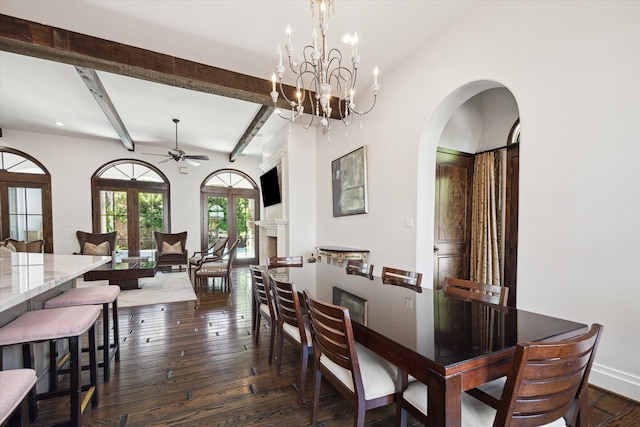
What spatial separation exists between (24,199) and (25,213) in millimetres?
314

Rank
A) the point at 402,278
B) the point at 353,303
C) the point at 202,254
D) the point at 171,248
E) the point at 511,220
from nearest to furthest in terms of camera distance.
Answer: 1. the point at 353,303
2. the point at 402,278
3. the point at 511,220
4. the point at 202,254
5. the point at 171,248

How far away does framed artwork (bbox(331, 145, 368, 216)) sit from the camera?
405 centimetres

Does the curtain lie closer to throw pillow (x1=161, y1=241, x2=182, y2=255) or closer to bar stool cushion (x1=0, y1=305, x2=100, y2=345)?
bar stool cushion (x1=0, y1=305, x2=100, y2=345)

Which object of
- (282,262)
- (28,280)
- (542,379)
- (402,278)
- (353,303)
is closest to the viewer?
(542,379)

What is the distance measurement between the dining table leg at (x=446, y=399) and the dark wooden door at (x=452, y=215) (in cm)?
290

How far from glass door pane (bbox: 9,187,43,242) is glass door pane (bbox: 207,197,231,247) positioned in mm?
3574

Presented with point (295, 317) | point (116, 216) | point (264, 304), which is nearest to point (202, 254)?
point (116, 216)

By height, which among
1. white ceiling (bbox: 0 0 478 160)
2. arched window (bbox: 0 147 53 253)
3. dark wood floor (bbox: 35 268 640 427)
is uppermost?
white ceiling (bbox: 0 0 478 160)

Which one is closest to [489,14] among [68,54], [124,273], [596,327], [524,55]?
[524,55]

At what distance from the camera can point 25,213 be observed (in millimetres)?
6152

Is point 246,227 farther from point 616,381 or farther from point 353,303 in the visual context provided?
point 616,381

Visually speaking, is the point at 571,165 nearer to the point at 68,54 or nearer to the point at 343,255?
the point at 343,255

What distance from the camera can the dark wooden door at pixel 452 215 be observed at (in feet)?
12.2

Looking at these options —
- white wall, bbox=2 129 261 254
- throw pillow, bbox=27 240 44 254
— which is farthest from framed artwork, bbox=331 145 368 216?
throw pillow, bbox=27 240 44 254
